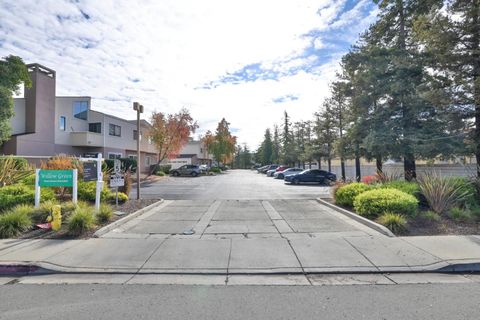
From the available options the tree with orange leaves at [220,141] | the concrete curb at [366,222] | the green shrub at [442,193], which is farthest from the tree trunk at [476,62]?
the tree with orange leaves at [220,141]

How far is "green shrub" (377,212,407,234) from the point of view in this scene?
7441 mm

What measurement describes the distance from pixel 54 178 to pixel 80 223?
2.78 m

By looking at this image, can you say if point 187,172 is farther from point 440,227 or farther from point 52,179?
point 440,227

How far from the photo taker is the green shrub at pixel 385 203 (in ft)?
27.5

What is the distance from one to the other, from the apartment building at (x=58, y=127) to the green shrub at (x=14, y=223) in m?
16.3

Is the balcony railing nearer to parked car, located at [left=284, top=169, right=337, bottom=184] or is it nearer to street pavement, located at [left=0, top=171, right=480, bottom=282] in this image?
parked car, located at [left=284, top=169, right=337, bottom=184]

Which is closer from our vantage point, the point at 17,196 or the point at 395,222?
the point at 395,222

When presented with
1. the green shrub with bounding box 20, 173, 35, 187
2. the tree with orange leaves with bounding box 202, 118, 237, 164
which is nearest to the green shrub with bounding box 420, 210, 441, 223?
the green shrub with bounding box 20, 173, 35, 187

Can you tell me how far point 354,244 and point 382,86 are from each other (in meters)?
13.4

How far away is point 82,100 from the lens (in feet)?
95.5

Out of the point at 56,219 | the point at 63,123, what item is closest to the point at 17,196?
the point at 56,219

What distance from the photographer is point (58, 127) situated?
2644cm

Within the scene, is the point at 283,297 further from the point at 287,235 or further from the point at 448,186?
the point at 448,186

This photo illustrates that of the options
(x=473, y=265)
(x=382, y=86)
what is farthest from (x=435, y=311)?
(x=382, y=86)
